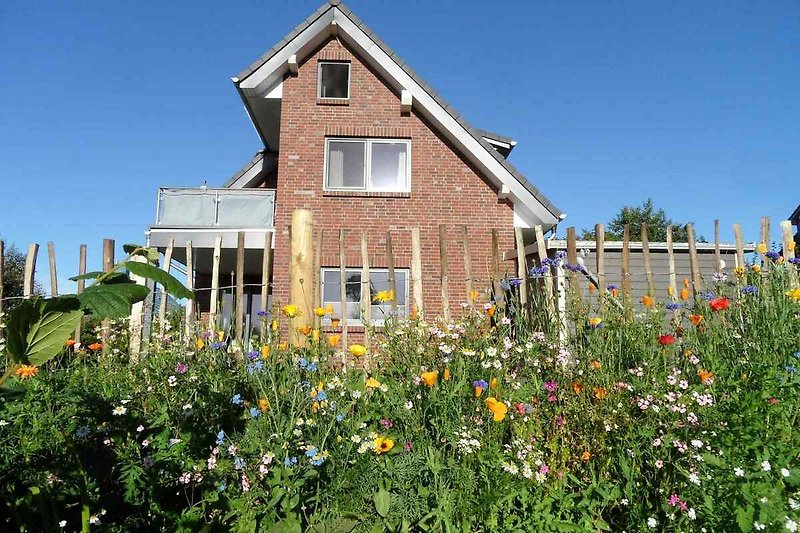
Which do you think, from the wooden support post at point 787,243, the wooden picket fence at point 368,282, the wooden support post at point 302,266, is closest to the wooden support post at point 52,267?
the wooden picket fence at point 368,282

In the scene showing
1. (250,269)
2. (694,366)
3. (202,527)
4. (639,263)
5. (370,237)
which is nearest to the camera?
(202,527)

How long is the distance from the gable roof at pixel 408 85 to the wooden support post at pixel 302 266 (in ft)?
22.9

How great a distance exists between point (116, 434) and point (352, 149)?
974cm

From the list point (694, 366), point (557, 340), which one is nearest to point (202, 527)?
point (557, 340)

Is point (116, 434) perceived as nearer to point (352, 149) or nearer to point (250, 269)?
point (352, 149)

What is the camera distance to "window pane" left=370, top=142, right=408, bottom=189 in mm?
11852

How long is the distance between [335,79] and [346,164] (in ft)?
6.30

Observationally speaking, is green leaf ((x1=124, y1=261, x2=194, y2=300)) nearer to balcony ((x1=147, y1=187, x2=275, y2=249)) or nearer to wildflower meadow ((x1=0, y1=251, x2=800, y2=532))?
wildflower meadow ((x1=0, y1=251, x2=800, y2=532))

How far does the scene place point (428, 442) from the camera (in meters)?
3.01

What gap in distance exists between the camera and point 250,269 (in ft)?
47.0

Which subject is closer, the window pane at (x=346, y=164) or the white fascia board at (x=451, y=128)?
the white fascia board at (x=451, y=128)

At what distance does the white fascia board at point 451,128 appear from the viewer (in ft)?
37.8

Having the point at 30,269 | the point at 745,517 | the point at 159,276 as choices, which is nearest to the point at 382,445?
the point at 745,517

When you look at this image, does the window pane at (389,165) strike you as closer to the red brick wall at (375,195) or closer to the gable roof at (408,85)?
the red brick wall at (375,195)
